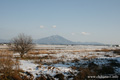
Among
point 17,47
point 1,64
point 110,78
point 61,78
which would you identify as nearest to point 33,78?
point 61,78

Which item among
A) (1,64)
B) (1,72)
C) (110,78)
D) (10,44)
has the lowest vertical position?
(110,78)

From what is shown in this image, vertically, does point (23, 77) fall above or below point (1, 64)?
below

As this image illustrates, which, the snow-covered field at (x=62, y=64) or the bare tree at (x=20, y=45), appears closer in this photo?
the snow-covered field at (x=62, y=64)

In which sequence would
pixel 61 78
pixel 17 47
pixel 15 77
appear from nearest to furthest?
pixel 15 77
pixel 61 78
pixel 17 47

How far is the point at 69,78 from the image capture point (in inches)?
326

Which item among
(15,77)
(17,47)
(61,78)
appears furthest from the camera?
(17,47)

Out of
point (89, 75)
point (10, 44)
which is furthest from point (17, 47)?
point (89, 75)

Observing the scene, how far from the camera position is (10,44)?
19.3m

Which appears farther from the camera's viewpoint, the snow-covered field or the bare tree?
the bare tree

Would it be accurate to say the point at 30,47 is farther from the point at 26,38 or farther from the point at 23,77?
the point at 23,77

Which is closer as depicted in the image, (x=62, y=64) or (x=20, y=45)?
(x=62, y=64)

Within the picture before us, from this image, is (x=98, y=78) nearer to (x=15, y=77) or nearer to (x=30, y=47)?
(x=15, y=77)

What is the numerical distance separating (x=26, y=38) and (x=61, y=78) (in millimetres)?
13869

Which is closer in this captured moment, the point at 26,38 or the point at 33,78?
the point at 33,78
